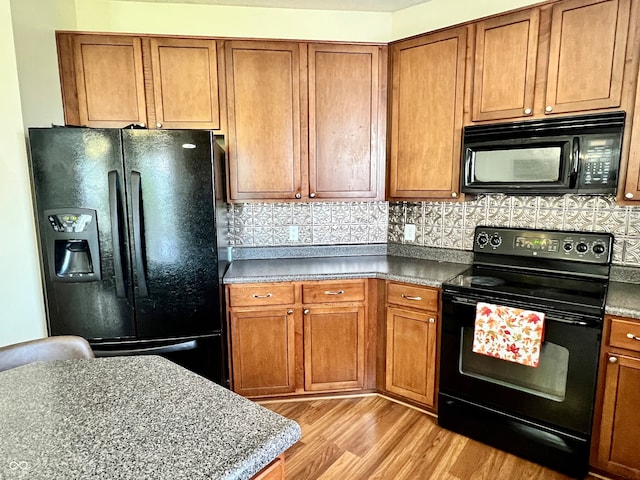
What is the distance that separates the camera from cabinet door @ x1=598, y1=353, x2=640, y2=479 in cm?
168

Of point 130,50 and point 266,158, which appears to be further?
point 266,158

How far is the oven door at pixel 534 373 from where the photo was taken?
5.76ft

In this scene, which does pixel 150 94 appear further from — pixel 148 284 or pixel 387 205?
pixel 387 205

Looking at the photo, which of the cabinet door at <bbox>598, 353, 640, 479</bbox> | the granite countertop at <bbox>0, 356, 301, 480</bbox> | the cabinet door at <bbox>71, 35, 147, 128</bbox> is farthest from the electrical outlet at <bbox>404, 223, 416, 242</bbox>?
the granite countertop at <bbox>0, 356, 301, 480</bbox>

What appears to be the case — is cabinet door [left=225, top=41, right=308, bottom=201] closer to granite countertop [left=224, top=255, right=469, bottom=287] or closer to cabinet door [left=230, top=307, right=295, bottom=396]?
granite countertop [left=224, top=255, right=469, bottom=287]

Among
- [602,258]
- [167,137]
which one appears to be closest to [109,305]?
[167,137]

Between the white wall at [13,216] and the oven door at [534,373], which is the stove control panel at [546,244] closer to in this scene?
the oven door at [534,373]

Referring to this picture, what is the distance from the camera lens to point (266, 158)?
2451mm

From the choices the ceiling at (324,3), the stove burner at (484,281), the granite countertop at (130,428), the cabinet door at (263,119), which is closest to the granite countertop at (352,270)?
the stove burner at (484,281)

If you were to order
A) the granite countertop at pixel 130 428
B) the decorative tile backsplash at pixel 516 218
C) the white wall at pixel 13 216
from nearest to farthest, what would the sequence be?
the granite countertop at pixel 130 428, the white wall at pixel 13 216, the decorative tile backsplash at pixel 516 218

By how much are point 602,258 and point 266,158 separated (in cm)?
201

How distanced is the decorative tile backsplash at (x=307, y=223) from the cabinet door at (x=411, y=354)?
74 centimetres

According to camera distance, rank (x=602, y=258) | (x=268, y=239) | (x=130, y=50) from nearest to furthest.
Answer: (x=602, y=258)
(x=130, y=50)
(x=268, y=239)

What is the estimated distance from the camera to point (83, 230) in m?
1.94
